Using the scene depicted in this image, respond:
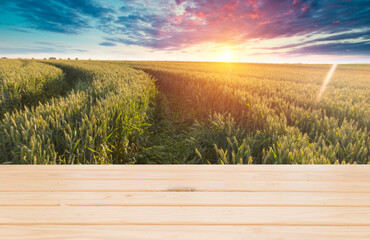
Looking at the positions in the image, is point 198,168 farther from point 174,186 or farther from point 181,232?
point 181,232

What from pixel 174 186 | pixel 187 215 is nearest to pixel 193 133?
pixel 174 186

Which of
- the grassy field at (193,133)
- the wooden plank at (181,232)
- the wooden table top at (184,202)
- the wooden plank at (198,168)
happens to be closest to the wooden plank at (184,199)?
the wooden table top at (184,202)

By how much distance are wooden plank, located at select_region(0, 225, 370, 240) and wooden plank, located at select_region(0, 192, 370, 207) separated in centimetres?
24

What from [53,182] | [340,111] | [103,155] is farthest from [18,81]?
[340,111]

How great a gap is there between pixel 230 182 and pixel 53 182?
1473 millimetres

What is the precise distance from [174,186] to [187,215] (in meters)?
0.43

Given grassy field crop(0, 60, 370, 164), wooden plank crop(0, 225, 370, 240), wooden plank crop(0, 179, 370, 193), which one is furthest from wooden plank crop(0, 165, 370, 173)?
wooden plank crop(0, 225, 370, 240)

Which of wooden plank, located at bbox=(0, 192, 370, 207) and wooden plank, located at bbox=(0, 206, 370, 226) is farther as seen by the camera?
wooden plank, located at bbox=(0, 192, 370, 207)

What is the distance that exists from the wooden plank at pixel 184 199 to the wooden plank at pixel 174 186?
0.21 ft

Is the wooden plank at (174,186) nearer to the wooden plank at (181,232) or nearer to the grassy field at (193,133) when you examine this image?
the wooden plank at (181,232)

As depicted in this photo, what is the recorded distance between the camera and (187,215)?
1.46 m

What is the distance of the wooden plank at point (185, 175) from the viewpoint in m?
2.02

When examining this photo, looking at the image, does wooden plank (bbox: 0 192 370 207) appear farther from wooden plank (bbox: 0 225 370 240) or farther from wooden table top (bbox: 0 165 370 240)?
wooden plank (bbox: 0 225 370 240)

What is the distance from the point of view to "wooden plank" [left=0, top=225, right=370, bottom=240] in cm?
128
